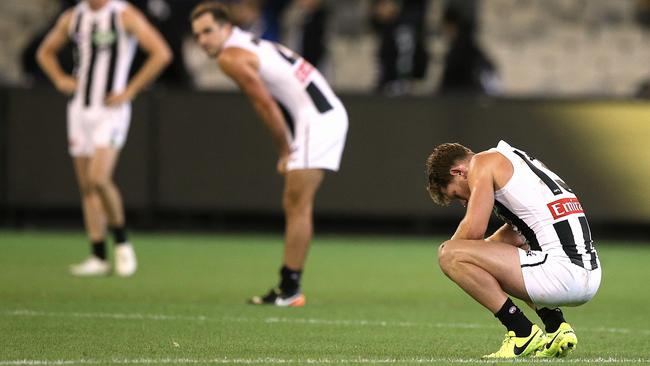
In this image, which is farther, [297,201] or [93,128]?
[93,128]

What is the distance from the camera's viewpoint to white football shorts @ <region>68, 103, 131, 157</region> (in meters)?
12.1

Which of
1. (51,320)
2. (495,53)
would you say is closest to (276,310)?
(51,320)

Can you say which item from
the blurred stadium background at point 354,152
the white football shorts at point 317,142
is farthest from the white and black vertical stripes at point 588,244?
the white football shorts at point 317,142

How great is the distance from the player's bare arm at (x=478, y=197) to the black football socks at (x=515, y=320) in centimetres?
38

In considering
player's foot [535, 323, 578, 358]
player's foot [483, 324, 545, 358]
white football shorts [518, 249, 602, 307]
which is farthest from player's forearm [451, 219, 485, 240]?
player's foot [535, 323, 578, 358]

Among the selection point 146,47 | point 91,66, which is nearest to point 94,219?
point 91,66

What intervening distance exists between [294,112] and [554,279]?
351 centimetres

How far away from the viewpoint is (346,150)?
1672 centimetres

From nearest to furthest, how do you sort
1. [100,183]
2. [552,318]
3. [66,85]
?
[552,318] < [100,183] < [66,85]

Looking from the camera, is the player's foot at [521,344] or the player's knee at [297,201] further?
the player's knee at [297,201]

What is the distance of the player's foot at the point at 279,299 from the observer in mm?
10102

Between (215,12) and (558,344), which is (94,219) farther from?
(558,344)

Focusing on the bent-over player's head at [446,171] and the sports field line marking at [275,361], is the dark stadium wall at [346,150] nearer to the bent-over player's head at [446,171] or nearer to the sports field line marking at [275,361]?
the bent-over player's head at [446,171]

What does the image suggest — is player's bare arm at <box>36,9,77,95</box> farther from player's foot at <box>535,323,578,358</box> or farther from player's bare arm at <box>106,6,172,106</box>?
player's foot at <box>535,323,578,358</box>
